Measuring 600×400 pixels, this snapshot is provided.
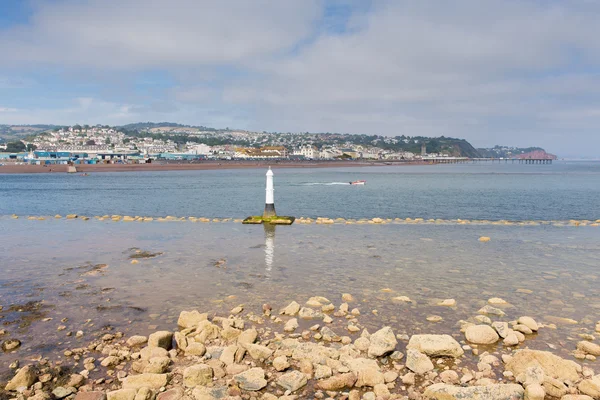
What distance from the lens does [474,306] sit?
925 cm

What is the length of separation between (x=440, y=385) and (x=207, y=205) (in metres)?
29.2

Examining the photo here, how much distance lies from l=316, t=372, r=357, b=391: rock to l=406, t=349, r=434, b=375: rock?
0.94 m

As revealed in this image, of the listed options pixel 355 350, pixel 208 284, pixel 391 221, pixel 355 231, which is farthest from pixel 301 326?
pixel 391 221

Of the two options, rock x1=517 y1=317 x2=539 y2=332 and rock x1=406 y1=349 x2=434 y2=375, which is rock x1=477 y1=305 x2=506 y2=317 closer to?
rock x1=517 y1=317 x2=539 y2=332

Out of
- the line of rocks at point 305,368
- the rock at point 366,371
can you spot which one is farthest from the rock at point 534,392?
the rock at point 366,371

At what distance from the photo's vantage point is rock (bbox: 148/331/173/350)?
23.0 ft

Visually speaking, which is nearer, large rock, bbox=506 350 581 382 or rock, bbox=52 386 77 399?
rock, bbox=52 386 77 399

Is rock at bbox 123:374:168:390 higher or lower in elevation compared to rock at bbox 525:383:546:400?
lower

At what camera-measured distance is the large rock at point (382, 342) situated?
22.4 feet

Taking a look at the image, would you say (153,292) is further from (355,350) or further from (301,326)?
(355,350)

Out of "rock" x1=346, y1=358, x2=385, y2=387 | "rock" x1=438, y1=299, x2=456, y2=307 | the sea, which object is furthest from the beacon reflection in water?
"rock" x1=346, y1=358, x2=385, y2=387

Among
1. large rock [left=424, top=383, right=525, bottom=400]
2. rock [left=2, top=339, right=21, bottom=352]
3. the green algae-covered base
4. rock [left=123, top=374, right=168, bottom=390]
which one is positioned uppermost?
large rock [left=424, top=383, right=525, bottom=400]

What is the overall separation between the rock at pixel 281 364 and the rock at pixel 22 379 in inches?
131

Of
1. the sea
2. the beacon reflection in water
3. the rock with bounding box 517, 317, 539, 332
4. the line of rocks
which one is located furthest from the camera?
the beacon reflection in water
